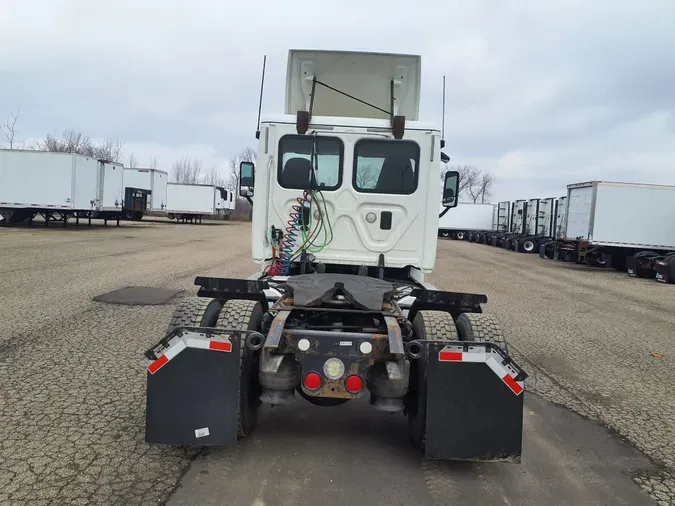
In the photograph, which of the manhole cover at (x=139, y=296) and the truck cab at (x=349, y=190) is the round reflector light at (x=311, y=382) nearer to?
the truck cab at (x=349, y=190)

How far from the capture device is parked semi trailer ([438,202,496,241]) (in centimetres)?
4362

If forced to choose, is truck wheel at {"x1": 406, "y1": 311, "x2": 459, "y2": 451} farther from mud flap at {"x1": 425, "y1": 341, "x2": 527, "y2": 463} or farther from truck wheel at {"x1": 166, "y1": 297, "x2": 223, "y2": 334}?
truck wheel at {"x1": 166, "y1": 297, "x2": 223, "y2": 334}

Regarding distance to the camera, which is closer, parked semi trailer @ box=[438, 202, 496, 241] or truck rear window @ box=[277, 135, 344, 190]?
truck rear window @ box=[277, 135, 344, 190]

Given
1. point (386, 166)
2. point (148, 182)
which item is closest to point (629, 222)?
point (386, 166)

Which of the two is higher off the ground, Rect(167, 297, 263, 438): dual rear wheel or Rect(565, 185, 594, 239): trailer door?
Rect(565, 185, 594, 239): trailer door

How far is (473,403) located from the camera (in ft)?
10.5

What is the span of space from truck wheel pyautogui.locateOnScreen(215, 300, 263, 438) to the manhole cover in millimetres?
5445

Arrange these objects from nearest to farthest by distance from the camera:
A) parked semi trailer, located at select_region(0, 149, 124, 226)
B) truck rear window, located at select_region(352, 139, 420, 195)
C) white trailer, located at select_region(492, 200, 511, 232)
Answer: truck rear window, located at select_region(352, 139, 420, 195) → parked semi trailer, located at select_region(0, 149, 124, 226) → white trailer, located at select_region(492, 200, 511, 232)

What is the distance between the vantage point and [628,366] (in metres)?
6.34

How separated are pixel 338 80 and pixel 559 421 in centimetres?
451

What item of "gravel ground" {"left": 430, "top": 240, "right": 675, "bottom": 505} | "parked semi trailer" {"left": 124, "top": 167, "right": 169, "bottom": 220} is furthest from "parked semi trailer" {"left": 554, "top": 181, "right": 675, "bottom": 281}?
"parked semi trailer" {"left": 124, "top": 167, "right": 169, "bottom": 220}

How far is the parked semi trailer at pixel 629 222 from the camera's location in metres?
19.3

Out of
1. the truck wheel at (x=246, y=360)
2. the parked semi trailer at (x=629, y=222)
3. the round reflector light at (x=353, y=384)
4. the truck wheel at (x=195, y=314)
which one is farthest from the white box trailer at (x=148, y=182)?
the round reflector light at (x=353, y=384)

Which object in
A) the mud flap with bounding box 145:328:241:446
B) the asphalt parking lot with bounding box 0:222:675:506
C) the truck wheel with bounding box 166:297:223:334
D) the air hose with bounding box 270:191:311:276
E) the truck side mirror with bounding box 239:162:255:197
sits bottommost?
the asphalt parking lot with bounding box 0:222:675:506
